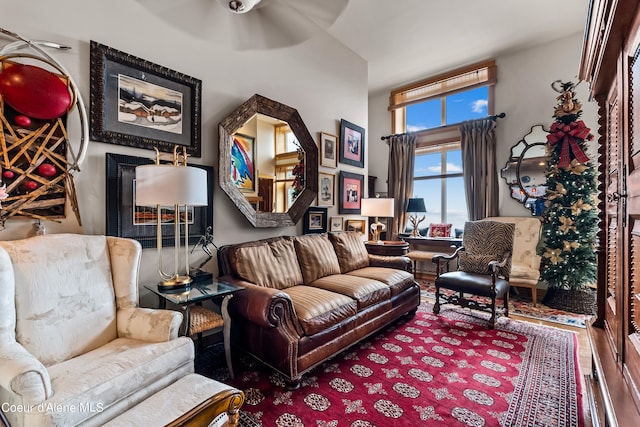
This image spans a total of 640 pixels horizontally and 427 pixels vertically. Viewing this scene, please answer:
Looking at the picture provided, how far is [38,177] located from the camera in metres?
1.82

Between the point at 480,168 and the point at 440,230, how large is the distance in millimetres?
1272

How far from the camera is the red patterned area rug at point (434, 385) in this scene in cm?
175

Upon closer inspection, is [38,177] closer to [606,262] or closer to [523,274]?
[606,262]

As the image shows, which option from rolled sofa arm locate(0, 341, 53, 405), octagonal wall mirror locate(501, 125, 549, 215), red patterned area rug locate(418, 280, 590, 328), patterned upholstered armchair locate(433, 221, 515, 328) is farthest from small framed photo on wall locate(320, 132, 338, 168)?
rolled sofa arm locate(0, 341, 53, 405)

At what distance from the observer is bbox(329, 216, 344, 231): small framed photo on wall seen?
4.05m

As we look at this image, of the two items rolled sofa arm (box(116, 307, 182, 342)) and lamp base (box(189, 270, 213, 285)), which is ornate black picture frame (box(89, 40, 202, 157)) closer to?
lamp base (box(189, 270, 213, 285))

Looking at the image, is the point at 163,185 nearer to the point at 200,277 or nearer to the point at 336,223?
the point at 200,277

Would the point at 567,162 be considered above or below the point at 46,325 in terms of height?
above

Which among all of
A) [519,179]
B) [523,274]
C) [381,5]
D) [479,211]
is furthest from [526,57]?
[523,274]

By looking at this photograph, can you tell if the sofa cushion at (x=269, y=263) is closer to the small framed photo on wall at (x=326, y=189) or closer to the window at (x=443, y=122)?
the small framed photo on wall at (x=326, y=189)

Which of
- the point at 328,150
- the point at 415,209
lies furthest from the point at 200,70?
the point at 415,209

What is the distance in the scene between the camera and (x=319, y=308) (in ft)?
7.34

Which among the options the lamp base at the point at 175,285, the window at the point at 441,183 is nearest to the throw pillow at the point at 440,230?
the window at the point at 441,183

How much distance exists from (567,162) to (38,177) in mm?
5524
